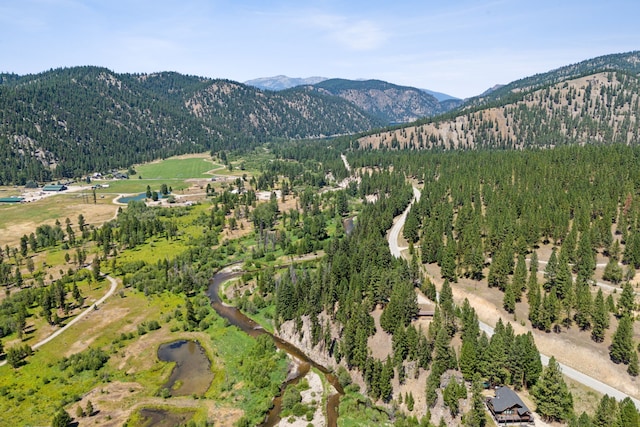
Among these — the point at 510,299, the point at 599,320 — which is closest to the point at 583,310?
the point at 599,320

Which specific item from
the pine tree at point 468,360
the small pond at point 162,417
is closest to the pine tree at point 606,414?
the pine tree at point 468,360

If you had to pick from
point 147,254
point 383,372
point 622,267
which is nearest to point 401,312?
point 383,372

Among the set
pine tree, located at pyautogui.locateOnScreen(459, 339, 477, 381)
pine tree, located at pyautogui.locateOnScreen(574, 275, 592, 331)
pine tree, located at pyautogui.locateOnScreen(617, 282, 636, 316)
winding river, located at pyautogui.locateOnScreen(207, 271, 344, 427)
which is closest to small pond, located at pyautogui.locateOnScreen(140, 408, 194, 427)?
winding river, located at pyautogui.locateOnScreen(207, 271, 344, 427)

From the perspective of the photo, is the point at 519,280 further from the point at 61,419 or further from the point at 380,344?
the point at 61,419

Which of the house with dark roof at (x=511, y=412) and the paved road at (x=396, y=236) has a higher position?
the paved road at (x=396, y=236)

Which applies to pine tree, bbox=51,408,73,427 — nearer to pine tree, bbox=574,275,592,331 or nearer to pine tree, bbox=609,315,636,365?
pine tree, bbox=609,315,636,365

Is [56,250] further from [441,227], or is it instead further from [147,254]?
[441,227]

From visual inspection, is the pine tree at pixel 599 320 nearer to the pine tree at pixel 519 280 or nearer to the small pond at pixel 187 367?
the pine tree at pixel 519 280
